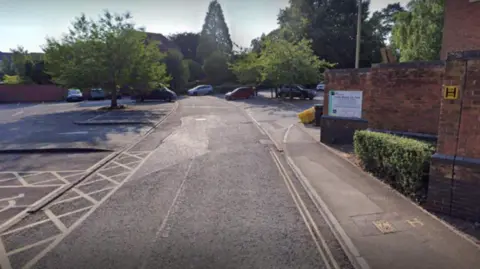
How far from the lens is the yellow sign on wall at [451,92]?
5.24 meters

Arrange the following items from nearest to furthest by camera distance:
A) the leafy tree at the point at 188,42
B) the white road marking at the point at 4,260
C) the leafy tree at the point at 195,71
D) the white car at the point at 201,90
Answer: the white road marking at the point at 4,260 → the white car at the point at 201,90 → the leafy tree at the point at 195,71 → the leafy tree at the point at 188,42

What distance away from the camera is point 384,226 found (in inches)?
201

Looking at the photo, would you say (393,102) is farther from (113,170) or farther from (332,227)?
(113,170)

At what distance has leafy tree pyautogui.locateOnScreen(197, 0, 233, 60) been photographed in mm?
58559

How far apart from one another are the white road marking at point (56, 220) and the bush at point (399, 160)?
660cm

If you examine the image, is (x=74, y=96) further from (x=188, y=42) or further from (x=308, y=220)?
(x=308, y=220)

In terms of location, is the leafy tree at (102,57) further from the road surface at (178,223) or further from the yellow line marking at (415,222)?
the yellow line marking at (415,222)

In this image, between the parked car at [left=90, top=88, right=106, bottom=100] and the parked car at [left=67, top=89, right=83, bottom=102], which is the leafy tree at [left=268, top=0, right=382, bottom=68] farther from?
the parked car at [left=67, top=89, right=83, bottom=102]

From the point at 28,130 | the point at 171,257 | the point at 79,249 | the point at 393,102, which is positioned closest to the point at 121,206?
the point at 79,249

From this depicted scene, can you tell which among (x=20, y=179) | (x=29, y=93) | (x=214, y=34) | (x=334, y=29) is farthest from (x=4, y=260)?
(x=214, y=34)

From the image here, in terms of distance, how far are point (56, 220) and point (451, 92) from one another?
7.46 meters

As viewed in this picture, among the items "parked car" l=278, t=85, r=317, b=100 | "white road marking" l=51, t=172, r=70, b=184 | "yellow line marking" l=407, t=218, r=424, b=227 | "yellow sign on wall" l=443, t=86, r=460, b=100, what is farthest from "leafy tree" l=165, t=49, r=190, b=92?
"yellow line marking" l=407, t=218, r=424, b=227

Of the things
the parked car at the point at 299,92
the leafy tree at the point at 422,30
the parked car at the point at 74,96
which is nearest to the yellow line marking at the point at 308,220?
the leafy tree at the point at 422,30

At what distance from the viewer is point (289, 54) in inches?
1176
